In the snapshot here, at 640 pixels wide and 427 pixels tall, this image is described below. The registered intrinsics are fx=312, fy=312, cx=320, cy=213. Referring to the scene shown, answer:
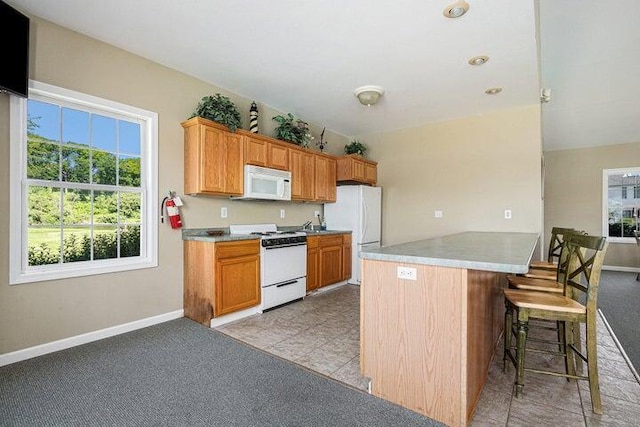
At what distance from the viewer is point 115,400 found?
187 cm

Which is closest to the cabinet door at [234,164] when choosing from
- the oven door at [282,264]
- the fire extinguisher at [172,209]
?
the fire extinguisher at [172,209]

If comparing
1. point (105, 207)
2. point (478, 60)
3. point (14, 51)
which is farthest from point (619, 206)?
point (14, 51)

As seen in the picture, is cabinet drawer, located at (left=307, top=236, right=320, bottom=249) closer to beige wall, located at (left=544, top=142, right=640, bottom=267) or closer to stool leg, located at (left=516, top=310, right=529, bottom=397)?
stool leg, located at (left=516, top=310, right=529, bottom=397)

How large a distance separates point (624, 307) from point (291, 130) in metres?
4.71

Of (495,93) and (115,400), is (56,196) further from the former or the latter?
(495,93)

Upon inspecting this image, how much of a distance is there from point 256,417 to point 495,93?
4.09 metres

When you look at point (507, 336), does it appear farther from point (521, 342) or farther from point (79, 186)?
point (79, 186)

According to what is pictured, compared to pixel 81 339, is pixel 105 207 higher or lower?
higher

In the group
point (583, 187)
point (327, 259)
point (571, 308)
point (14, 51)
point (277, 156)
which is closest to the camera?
point (571, 308)

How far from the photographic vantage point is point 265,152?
3.85 metres

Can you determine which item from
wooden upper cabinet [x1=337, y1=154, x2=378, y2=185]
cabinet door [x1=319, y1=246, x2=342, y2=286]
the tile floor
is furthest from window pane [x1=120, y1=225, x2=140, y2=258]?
wooden upper cabinet [x1=337, y1=154, x2=378, y2=185]

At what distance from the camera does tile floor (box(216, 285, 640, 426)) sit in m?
1.74

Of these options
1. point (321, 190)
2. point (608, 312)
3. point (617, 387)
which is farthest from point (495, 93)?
point (617, 387)

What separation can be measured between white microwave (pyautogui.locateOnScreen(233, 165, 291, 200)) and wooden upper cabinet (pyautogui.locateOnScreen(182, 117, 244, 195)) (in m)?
0.13
